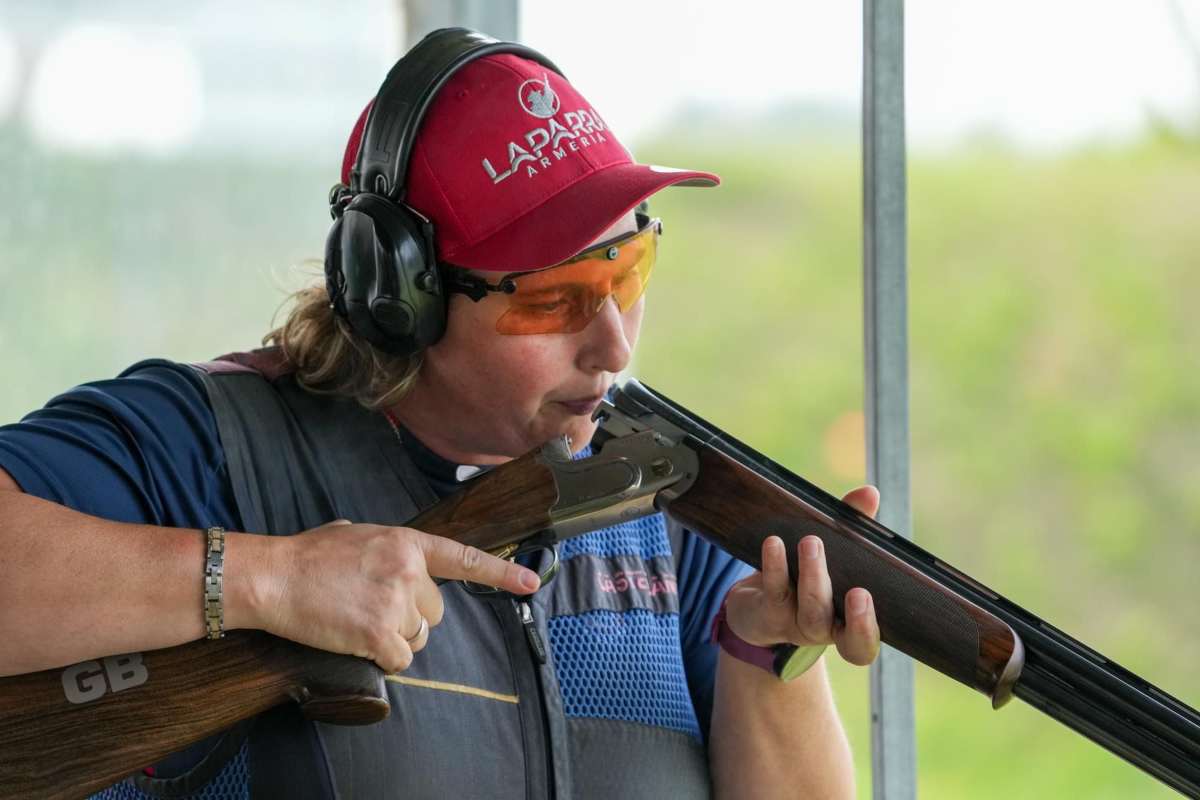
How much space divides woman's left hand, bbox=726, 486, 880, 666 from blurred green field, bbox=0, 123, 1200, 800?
543 cm

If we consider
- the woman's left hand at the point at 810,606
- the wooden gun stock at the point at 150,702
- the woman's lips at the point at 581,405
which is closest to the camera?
the wooden gun stock at the point at 150,702

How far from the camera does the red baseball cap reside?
1.55 m

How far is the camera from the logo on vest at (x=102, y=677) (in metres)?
1.32

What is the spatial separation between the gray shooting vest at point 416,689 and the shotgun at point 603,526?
0.13m

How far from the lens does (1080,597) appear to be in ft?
25.5

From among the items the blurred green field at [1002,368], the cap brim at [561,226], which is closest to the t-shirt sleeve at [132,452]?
the cap brim at [561,226]

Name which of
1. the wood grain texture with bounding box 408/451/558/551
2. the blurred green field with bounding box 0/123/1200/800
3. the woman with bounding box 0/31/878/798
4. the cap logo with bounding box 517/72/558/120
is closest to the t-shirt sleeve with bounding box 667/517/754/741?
the woman with bounding box 0/31/878/798

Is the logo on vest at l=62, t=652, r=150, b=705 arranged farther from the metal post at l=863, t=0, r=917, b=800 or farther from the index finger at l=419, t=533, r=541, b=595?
the metal post at l=863, t=0, r=917, b=800

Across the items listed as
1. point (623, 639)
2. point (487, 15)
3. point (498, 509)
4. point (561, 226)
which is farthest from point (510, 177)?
point (487, 15)

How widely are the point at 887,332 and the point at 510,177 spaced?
627 mm

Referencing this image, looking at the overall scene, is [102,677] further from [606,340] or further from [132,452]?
[606,340]

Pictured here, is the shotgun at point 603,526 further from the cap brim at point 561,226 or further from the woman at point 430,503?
the cap brim at point 561,226

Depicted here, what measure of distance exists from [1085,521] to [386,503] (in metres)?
7.16

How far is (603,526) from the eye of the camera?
156 cm
